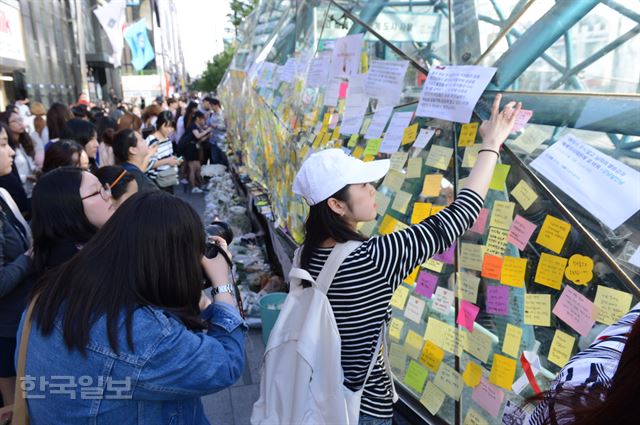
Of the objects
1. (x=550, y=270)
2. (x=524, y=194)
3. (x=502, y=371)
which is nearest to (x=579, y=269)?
(x=550, y=270)

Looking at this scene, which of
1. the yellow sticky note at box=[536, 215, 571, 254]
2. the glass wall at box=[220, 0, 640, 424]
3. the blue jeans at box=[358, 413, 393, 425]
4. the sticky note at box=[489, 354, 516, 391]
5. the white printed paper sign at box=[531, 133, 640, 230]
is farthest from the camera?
the sticky note at box=[489, 354, 516, 391]

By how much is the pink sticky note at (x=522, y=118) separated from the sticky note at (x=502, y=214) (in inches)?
13.5

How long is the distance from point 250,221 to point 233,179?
2572 mm

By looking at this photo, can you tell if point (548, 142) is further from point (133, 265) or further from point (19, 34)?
point (19, 34)

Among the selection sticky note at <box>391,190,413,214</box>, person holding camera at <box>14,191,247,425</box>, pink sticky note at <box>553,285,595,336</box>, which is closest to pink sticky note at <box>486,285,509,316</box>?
pink sticky note at <box>553,285,595,336</box>

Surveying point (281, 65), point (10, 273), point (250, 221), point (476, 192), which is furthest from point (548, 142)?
point (250, 221)

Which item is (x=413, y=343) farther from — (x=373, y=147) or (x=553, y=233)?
(x=373, y=147)

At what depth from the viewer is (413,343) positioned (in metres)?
2.62

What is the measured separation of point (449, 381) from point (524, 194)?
3.45 feet

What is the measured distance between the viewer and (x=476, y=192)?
6.11 ft

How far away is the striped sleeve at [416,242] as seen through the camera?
5.76ft

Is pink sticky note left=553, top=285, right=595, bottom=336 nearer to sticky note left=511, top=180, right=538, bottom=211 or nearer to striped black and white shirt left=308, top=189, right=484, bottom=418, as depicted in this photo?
sticky note left=511, top=180, right=538, bottom=211

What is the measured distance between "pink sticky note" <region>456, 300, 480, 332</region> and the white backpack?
2.10 ft

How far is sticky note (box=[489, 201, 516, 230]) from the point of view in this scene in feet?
6.98
